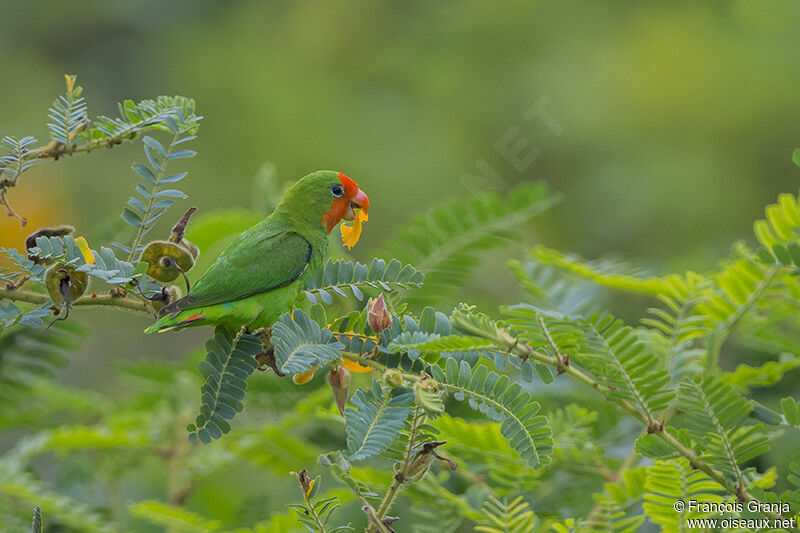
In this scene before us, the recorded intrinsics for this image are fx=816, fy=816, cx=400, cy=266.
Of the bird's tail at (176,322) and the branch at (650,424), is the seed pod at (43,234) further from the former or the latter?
the branch at (650,424)

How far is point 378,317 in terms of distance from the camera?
844 millimetres

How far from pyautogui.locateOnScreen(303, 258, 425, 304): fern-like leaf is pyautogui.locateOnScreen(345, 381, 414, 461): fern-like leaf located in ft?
0.48

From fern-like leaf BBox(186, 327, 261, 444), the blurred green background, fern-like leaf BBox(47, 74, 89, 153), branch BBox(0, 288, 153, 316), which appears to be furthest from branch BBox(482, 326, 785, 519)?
the blurred green background

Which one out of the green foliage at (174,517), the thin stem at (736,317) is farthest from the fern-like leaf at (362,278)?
the thin stem at (736,317)

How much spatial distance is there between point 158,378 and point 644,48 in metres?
3.01

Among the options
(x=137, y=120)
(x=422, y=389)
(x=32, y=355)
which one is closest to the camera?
(x=422, y=389)

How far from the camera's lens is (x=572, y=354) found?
99cm

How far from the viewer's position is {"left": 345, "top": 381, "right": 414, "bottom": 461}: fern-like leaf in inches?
29.5

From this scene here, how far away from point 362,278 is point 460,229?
0.63 m

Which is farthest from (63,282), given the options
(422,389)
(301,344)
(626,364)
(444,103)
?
(444,103)

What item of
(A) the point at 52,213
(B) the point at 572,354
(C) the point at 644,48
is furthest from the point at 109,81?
(B) the point at 572,354

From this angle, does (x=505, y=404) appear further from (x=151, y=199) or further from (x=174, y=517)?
(x=174, y=517)

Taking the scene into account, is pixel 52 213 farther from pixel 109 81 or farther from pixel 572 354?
pixel 572 354

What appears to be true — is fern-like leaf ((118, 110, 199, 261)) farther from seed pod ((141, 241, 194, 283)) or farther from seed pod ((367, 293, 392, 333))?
seed pod ((367, 293, 392, 333))
